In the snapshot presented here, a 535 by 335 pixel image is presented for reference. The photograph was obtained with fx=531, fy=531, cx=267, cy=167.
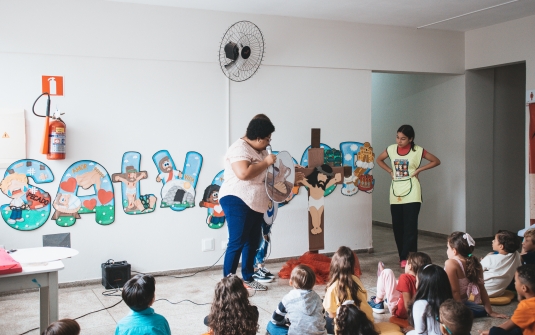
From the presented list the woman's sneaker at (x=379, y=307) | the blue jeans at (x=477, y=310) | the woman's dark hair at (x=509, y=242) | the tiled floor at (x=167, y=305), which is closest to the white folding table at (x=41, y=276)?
the tiled floor at (x=167, y=305)

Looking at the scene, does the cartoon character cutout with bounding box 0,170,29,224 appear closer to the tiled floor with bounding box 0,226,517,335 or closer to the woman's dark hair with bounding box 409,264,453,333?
the tiled floor with bounding box 0,226,517,335

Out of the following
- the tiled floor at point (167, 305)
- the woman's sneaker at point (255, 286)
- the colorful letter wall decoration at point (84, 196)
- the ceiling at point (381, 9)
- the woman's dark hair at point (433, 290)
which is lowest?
the tiled floor at point (167, 305)

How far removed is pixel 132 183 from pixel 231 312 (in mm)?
2897

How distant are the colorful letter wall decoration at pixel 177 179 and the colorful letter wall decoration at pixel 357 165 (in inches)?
72.4

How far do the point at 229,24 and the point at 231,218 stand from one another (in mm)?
2297

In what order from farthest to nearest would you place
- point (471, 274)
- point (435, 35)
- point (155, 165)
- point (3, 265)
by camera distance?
point (435, 35) → point (155, 165) → point (471, 274) → point (3, 265)

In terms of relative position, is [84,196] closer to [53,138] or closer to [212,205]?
[53,138]

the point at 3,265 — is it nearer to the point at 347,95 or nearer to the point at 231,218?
the point at 231,218

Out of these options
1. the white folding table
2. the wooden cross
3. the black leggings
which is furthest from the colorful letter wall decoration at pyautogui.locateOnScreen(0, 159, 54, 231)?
the black leggings

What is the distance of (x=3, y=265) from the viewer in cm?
277

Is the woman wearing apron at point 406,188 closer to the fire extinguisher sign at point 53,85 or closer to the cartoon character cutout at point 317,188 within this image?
the cartoon character cutout at point 317,188

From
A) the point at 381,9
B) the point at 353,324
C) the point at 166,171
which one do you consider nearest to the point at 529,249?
the point at 353,324

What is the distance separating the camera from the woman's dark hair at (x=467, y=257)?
3.85 metres

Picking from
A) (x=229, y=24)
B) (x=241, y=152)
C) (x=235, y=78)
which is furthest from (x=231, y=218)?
(x=229, y=24)
